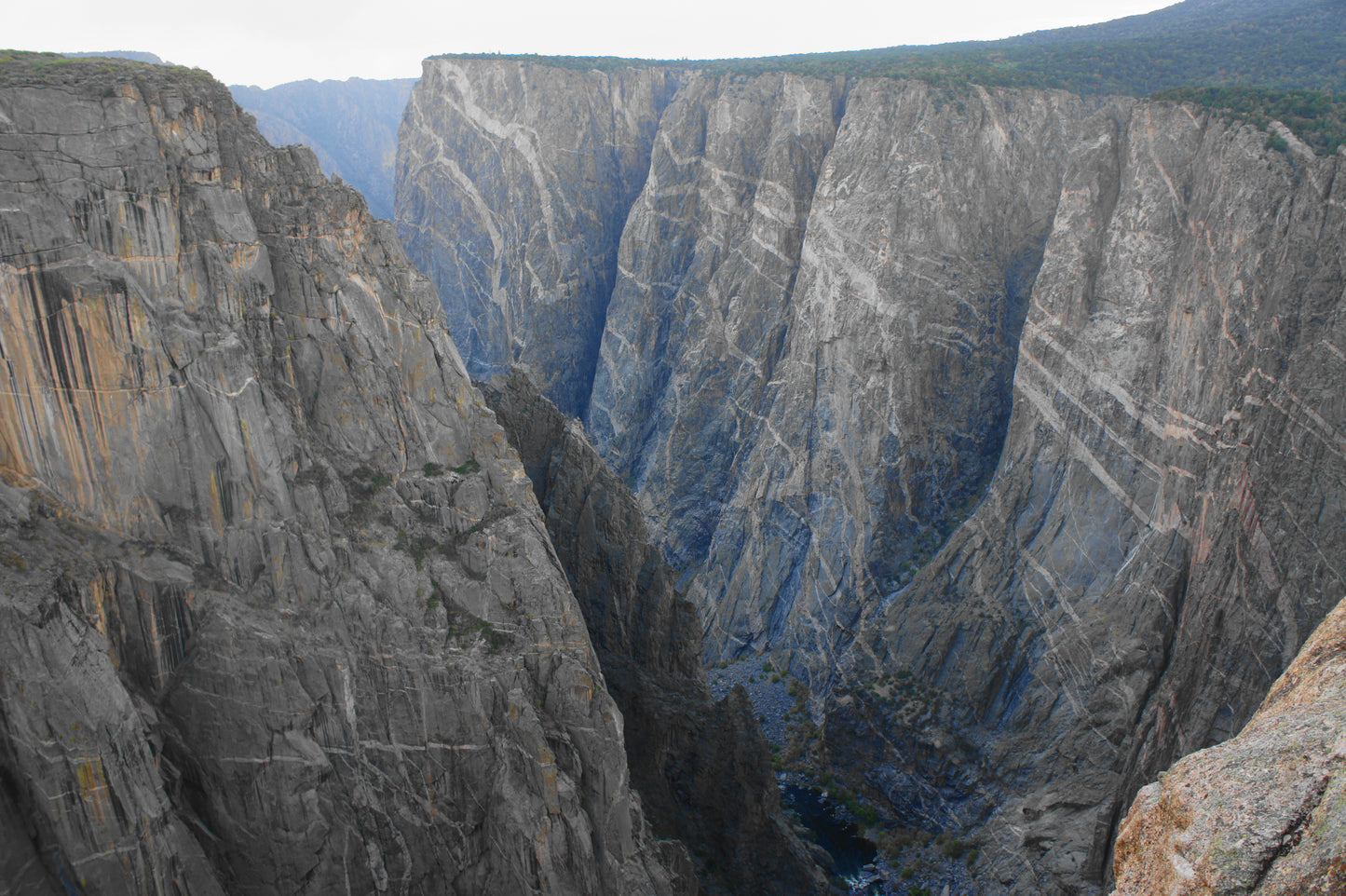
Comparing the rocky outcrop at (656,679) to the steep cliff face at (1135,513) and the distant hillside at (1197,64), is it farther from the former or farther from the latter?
the distant hillside at (1197,64)

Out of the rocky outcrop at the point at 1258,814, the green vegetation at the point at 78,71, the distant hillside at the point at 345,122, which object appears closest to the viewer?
the rocky outcrop at the point at 1258,814

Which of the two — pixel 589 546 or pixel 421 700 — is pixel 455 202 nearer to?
pixel 589 546

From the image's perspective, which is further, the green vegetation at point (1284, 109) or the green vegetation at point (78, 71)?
the green vegetation at point (1284, 109)

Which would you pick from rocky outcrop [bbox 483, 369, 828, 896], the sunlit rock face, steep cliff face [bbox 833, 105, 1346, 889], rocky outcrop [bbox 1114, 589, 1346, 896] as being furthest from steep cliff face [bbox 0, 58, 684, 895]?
the sunlit rock face

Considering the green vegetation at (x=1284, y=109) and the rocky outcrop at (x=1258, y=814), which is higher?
the green vegetation at (x=1284, y=109)

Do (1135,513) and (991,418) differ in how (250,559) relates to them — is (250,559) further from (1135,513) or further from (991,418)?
(991,418)

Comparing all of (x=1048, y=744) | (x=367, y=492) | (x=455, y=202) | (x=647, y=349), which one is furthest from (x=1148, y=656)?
(x=455, y=202)

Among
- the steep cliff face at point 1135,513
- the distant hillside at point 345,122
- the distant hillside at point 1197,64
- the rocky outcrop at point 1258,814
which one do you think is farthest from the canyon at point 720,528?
the distant hillside at point 345,122

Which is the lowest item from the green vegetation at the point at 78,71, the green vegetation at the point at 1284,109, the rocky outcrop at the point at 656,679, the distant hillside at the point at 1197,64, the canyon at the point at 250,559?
the rocky outcrop at the point at 656,679
